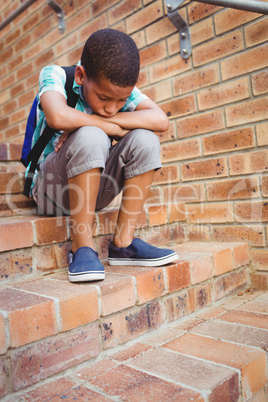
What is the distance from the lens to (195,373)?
895 millimetres

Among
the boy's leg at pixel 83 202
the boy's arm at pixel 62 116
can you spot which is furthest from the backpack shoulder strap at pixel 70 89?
the boy's leg at pixel 83 202

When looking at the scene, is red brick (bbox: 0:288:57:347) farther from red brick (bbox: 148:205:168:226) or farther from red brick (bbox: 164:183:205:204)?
red brick (bbox: 164:183:205:204)

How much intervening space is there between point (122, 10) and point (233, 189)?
4.14 feet

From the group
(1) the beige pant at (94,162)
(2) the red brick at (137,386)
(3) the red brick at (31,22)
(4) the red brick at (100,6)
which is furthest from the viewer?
(3) the red brick at (31,22)

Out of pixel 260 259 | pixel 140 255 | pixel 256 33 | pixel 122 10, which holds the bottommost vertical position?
pixel 260 259

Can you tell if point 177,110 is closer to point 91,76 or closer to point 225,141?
point 225,141

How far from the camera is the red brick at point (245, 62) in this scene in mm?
1523

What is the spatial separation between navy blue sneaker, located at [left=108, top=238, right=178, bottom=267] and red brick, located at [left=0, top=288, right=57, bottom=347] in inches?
17.0

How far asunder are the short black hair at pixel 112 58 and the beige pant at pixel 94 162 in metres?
0.18

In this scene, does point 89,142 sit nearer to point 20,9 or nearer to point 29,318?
point 29,318

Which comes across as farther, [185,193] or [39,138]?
[185,193]

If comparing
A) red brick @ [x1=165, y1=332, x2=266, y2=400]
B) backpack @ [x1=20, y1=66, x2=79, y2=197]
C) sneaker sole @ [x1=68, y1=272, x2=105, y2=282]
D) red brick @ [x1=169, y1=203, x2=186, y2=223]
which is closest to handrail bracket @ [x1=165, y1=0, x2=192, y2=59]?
backpack @ [x1=20, y1=66, x2=79, y2=197]

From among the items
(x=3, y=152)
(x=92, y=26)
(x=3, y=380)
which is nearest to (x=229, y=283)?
(x=3, y=380)

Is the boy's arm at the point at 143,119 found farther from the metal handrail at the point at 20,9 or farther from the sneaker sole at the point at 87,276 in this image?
the metal handrail at the point at 20,9
